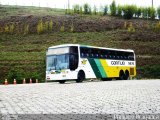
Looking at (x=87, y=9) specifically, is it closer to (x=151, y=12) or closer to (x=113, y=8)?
(x=113, y=8)

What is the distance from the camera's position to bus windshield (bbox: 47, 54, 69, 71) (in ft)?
97.0

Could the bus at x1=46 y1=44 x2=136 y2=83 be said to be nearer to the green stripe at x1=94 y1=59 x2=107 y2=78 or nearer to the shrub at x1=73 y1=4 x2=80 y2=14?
the green stripe at x1=94 y1=59 x2=107 y2=78

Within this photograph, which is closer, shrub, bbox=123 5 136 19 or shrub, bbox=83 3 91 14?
shrub, bbox=123 5 136 19

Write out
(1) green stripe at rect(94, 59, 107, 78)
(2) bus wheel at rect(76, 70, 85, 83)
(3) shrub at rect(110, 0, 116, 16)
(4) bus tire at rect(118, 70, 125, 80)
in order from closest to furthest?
(2) bus wheel at rect(76, 70, 85, 83), (1) green stripe at rect(94, 59, 107, 78), (4) bus tire at rect(118, 70, 125, 80), (3) shrub at rect(110, 0, 116, 16)

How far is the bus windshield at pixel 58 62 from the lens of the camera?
29562mm

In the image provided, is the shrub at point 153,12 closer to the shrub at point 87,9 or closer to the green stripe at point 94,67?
the shrub at point 87,9

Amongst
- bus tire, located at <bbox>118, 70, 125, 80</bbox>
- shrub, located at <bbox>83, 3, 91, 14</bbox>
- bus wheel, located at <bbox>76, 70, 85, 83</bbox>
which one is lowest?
bus tire, located at <bbox>118, 70, 125, 80</bbox>

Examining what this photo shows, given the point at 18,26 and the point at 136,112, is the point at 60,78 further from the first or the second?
the point at 18,26

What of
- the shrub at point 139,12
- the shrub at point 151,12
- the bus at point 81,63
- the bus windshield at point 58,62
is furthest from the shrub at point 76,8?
the bus windshield at point 58,62

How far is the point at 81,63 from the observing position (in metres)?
30.8

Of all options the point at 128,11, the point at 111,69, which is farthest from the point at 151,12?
the point at 111,69

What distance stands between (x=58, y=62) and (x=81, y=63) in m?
2.05

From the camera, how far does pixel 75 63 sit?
30109 millimetres

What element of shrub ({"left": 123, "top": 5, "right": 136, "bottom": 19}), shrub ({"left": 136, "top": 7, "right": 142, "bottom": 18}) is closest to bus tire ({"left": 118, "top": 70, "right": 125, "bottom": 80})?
shrub ({"left": 123, "top": 5, "right": 136, "bottom": 19})
